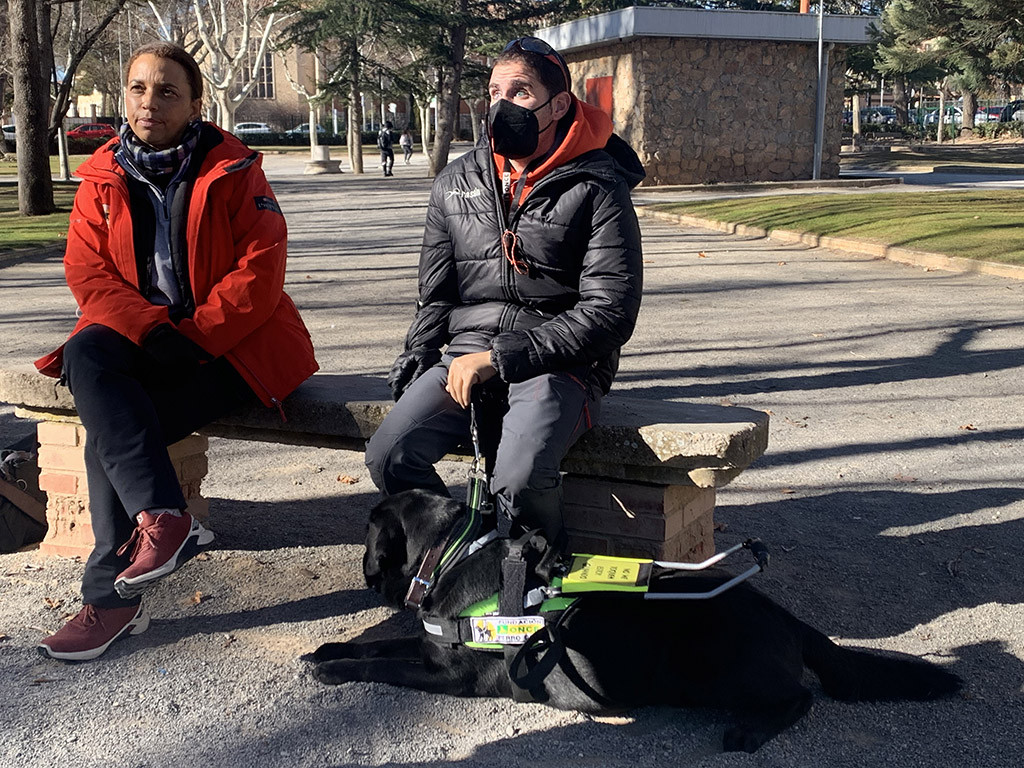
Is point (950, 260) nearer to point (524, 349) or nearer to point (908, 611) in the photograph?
point (908, 611)

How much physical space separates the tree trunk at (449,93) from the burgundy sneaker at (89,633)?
30291mm

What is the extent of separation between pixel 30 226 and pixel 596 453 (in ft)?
57.5

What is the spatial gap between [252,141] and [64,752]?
65.9m

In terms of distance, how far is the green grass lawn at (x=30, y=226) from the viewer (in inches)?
621

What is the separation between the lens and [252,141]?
6525cm

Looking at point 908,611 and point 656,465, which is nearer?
point 656,465

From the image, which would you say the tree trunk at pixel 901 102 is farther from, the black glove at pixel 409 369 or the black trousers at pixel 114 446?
the black trousers at pixel 114 446

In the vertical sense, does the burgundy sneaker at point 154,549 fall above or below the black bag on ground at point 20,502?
above

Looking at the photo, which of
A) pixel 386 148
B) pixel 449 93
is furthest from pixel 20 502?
pixel 386 148

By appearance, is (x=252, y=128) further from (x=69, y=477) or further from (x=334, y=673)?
(x=334, y=673)

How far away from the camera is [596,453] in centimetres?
346

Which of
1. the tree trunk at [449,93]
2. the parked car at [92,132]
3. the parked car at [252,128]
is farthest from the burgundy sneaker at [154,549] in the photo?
the parked car at [252,128]

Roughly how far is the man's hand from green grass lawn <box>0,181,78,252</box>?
10985mm

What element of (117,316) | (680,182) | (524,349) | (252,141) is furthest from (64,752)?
(252,141)
